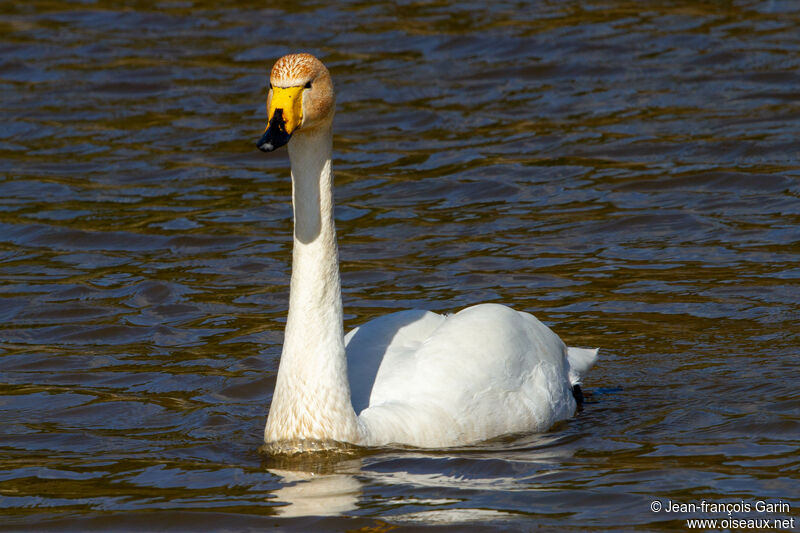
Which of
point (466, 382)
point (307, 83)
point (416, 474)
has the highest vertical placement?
point (307, 83)

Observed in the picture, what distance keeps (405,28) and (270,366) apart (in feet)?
27.2

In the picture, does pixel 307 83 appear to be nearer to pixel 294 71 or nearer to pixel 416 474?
pixel 294 71

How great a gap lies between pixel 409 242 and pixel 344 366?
12.8ft

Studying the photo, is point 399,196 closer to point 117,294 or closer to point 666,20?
point 117,294

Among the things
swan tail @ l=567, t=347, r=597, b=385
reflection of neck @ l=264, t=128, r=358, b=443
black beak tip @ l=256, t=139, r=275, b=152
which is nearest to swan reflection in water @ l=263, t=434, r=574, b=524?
reflection of neck @ l=264, t=128, r=358, b=443

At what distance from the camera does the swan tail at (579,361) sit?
745 cm

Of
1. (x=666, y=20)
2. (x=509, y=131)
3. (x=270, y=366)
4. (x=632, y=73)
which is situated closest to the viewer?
(x=270, y=366)

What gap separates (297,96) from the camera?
237 inches

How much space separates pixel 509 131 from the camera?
41.3ft

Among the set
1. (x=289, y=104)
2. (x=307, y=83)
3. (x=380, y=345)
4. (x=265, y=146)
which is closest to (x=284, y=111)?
(x=289, y=104)

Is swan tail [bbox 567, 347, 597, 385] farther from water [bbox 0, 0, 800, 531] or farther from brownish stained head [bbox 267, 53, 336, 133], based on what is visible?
brownish stained head [bbox 267, 53, 336, 133]

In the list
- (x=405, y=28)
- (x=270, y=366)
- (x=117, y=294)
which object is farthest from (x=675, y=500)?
(x=405, y=28)

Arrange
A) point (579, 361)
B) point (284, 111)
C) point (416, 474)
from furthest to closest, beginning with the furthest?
point (579, 361) → point (416, 474) → point (284, 111)

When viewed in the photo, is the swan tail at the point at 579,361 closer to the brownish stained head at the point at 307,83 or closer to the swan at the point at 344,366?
the swan at the point at 344,366
